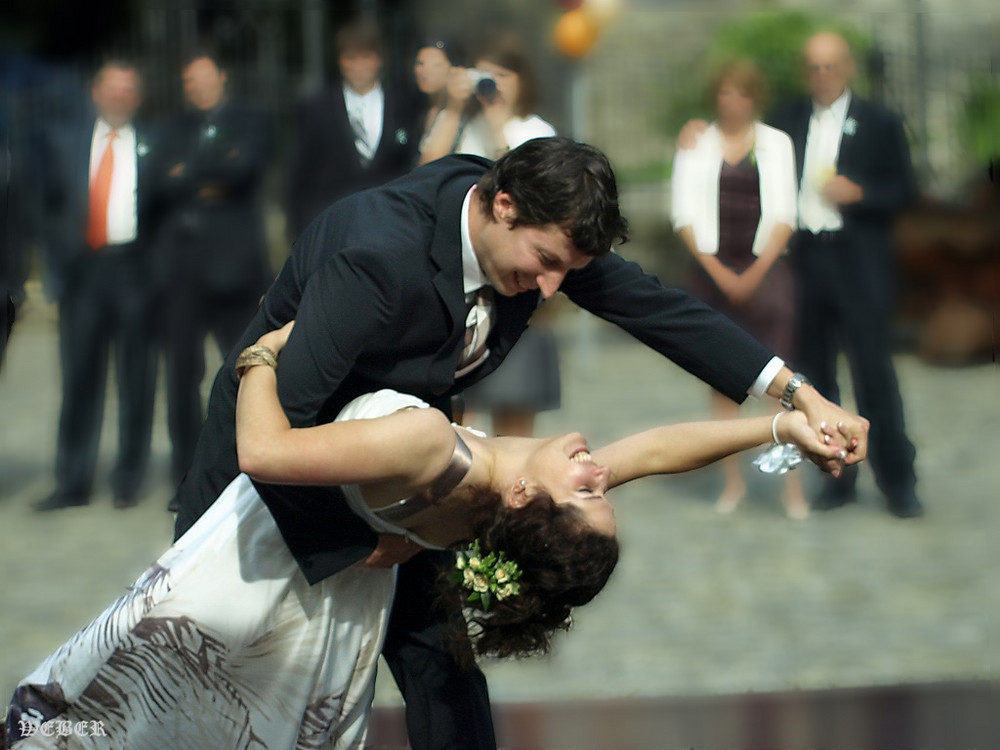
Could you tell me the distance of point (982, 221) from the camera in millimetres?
10852

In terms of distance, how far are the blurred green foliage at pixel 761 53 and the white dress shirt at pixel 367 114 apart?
6.61 metres

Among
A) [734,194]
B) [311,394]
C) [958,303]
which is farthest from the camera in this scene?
Result: [958,303]

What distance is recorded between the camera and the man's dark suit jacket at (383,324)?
8.61ft

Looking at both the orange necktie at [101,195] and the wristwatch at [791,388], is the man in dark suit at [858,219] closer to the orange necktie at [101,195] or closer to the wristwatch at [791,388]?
the orange necktie at [101,195]

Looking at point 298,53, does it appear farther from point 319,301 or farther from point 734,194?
point 319,301

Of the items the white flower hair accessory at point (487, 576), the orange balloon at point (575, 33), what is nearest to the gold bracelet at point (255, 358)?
the white flower hair accessory at point (487, 576)

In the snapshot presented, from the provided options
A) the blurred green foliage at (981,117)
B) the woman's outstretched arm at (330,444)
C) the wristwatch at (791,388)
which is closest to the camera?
the woman's outstretched arm at (330,444)

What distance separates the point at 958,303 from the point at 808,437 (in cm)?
811

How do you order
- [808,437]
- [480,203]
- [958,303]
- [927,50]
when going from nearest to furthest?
[480,203]
[808,437]
[958,303]
[927,50]

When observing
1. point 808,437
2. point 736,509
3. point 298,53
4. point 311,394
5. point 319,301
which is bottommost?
point 736,509

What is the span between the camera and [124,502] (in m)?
6.89

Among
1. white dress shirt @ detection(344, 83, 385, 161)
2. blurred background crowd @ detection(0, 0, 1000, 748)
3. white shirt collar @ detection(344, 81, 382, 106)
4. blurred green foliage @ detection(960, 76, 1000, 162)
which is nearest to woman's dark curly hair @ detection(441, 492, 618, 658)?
blurred background crowd @ detection(0, 0, 1000, 748)

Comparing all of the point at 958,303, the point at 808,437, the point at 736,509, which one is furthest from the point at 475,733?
the point at 958,303

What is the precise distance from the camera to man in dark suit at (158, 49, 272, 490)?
22.1 ft
